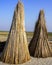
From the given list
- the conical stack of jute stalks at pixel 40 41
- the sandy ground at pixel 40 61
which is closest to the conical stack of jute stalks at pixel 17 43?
the sandy ground at pixel 40 61

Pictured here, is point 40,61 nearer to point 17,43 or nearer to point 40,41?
point 40,41

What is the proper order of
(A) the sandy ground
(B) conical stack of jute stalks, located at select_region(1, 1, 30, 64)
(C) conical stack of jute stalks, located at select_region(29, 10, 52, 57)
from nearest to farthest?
(B) conical stack of jute stalks, located at select_region(1, 1, 30, 64)
(A) the sandy ground
(C) conical stack of jute stalks, located at select_region(29, 10, 52, 57)

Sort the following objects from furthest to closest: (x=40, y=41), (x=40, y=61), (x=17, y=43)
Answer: (x=40, y=41)
(x=40, y=61)
(x=17, y=43)

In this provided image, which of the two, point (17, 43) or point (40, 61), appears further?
point (40, 61)

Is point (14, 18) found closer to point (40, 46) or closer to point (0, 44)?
point (40, 46)

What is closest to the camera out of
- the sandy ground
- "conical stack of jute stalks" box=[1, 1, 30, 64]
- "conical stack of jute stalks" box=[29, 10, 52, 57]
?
"conical stack of jute stalks" box=[1, 1, 30, 64]

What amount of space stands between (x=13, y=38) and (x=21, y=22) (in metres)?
1.06

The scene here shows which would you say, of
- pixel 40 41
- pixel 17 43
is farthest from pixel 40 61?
pixel 17 43

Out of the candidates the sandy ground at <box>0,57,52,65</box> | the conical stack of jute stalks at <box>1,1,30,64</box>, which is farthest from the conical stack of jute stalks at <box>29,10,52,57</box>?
the conical stack of jute stalks at <box>1,1,30,64</box>

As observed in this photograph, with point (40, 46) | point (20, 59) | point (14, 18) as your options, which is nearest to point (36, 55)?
point (40, 46)

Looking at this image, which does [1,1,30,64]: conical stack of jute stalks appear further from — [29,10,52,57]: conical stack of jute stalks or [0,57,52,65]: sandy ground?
[29,10,52,57]: conical stack of jute stalks

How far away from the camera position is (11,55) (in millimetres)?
12586

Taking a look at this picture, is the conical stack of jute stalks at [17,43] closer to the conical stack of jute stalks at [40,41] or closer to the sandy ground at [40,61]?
the sandy ground at [40,61]

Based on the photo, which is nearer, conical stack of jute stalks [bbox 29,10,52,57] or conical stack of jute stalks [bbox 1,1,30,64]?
conical stack of jute stalks [bbox 1,1,30,64]
